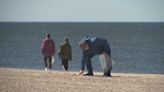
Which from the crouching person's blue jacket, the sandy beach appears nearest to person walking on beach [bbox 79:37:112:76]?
the crouching person's blue jacket

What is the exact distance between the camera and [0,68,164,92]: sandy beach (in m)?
16.4

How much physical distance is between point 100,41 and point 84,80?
1913mm

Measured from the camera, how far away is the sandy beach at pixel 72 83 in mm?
16406

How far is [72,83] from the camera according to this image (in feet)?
57.6

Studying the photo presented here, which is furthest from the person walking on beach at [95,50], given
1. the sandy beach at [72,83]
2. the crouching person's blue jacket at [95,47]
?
the sandy beach at [72,83]

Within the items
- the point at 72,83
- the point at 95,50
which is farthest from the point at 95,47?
the point at 72,83

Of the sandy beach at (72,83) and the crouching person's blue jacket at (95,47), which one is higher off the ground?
the crouching person's blue jacket at (95,47)

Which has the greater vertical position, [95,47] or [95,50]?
[95,47]

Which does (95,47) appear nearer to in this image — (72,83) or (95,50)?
(95,50)

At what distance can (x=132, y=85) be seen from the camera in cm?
1734

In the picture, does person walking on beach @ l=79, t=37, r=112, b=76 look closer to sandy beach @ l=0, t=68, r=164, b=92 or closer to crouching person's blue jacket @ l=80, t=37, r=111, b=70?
crouching person's blue jacket @ l=80, t=37, r=111, b=70

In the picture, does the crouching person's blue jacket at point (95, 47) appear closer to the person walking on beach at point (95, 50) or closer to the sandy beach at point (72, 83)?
the person walking on beach at point (95, 50)

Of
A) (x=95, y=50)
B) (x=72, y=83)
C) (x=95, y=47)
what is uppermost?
(x=95, y=47)

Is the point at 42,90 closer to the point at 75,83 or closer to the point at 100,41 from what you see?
the point at 75,83
